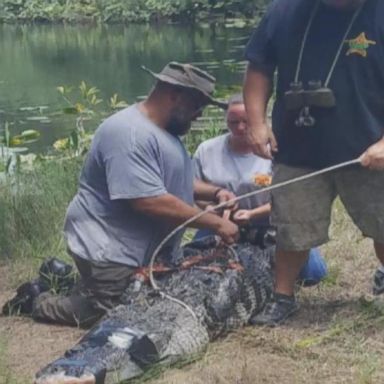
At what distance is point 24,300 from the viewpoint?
5379mm

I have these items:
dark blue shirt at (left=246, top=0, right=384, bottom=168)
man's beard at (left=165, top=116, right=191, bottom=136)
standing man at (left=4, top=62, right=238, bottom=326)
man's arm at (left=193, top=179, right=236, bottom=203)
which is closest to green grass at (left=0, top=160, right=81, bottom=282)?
man's arm at (left=193, top=179, right=236, bottom=203)

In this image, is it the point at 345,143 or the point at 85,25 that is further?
the point at 85,25

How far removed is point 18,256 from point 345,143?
267 cm

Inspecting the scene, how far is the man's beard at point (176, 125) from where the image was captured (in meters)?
5.05

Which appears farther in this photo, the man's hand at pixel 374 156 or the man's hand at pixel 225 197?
the man's hand at pixel 225 197

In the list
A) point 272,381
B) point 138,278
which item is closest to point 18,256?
point 138,278

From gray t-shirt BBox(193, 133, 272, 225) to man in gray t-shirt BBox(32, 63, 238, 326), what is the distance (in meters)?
0.50

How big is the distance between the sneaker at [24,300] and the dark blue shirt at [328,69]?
4.68 feet

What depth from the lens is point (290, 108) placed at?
4707 mm

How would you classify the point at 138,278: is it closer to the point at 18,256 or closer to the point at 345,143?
the point at 345,143

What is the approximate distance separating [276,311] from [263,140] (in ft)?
2.51

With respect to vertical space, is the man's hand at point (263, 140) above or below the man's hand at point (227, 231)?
above

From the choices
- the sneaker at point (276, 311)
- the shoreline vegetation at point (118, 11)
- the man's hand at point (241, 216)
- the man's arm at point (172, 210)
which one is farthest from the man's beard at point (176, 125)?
the shoreline vegetation at point (118, 11)

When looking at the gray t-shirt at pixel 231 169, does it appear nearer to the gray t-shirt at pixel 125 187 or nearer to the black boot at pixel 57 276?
the gray t-shirt at pixel 125 187
